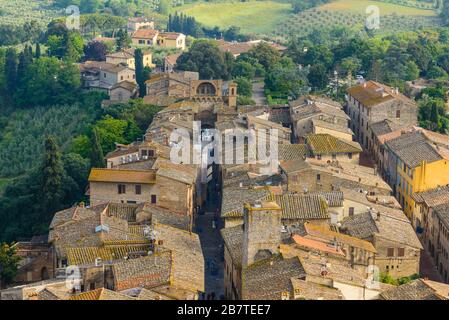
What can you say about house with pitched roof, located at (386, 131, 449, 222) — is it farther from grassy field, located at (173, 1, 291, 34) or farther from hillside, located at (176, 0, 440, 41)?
grassy field, located at (173, 1, 291, 34)

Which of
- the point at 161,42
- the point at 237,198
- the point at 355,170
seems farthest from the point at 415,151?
the point at 161,42

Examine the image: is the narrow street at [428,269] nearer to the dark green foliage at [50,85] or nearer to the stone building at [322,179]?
the stone building at [322,179]

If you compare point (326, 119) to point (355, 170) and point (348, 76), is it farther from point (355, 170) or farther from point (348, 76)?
point (348, 76)

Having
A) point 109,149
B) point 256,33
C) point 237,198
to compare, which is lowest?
point 256,33

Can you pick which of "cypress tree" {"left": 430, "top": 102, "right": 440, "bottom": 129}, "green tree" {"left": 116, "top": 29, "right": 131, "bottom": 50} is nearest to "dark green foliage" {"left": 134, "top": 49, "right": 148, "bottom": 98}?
"green tree" {"left": 116, "top": 29, "right": 131, "bottom": 50}

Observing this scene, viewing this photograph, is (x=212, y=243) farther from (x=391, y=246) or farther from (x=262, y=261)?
(x=262, y=261)

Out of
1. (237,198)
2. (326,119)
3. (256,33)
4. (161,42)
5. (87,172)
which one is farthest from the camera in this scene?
(256,33)

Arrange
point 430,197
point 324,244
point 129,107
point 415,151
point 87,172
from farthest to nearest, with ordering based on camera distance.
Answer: point 129,107
point 87,172
point 415,151
point 430,197
point 324,244
